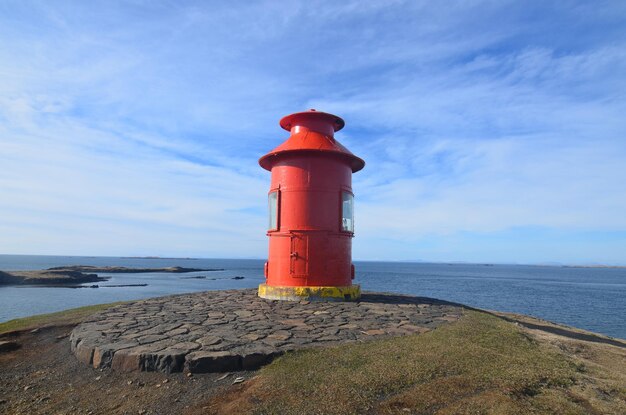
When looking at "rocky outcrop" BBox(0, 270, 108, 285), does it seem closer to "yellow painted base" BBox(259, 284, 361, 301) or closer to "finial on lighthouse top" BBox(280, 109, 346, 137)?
"yellow painted base" BBox(259, 284, 361, 301)

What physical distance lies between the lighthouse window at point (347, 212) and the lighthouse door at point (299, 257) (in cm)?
110

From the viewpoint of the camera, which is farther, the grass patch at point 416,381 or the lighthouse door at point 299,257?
the lighthouse door at point 299,257

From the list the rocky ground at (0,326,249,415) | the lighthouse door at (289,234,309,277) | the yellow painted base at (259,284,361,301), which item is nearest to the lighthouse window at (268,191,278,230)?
the lighthouse door at (289,234,309,277)

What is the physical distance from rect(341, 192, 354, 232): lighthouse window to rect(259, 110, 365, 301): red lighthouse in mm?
25

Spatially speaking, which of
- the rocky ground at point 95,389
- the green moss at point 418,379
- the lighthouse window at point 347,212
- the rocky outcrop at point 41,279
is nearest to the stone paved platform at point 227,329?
the rocky ground at point 95,389

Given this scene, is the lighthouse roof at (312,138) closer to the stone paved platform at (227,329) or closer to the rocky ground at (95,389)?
the stone paved platform at (227,329)

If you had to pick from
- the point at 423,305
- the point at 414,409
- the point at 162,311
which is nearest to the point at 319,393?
the point at 414,409

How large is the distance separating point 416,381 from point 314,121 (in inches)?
293

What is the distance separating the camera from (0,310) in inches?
1072

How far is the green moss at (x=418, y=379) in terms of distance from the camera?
3922 millimetres

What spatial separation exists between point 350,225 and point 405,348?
17.3 ft

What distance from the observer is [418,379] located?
14.8 ft

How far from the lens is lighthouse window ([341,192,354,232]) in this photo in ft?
33.8

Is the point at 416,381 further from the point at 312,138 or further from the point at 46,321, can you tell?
the point at 46,321
